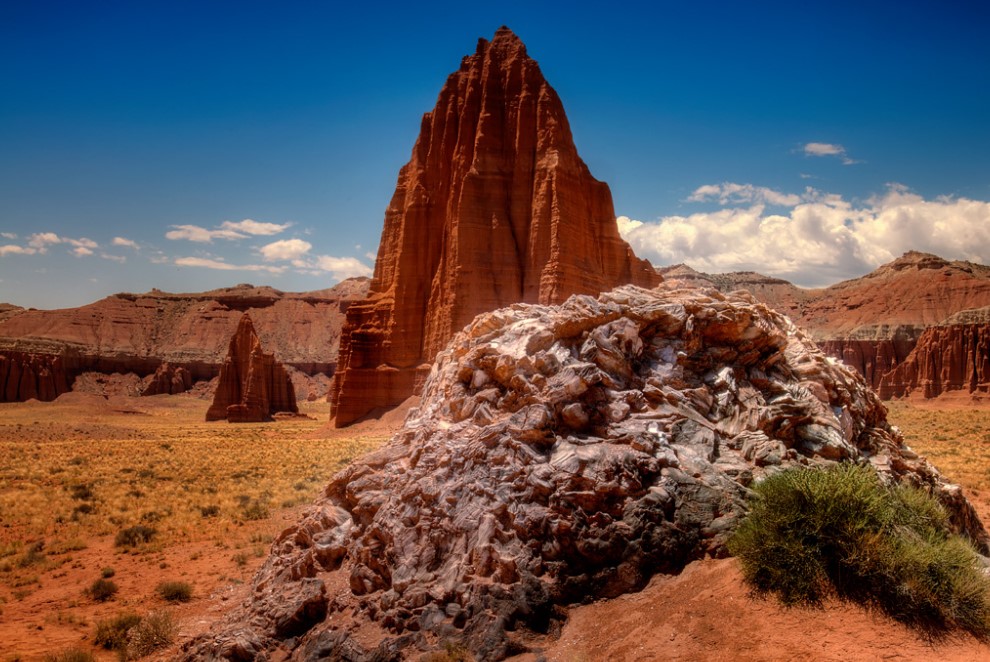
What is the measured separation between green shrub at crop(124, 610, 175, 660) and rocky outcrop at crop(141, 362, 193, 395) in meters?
83.9

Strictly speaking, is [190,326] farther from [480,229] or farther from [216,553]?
[216,553]

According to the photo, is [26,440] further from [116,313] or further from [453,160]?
[116,313]

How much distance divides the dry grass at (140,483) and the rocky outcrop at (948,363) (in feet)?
196

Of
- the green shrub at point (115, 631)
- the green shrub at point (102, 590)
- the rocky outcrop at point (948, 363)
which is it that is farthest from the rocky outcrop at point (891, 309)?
the green shrub at point (115, 631)

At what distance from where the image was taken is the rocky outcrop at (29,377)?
222ft

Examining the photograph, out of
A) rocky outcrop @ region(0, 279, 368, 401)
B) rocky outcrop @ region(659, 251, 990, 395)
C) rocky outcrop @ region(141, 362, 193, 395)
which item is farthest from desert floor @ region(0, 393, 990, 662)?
rocky outcrop @ region(0, 279, 368, 401)

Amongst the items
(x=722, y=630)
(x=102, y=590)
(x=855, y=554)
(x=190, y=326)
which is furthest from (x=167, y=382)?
(x=855, y=554)

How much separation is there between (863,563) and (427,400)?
25.2 feet

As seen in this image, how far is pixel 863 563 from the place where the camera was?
6.12 m

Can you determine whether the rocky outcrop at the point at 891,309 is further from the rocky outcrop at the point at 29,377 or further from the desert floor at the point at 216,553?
the rocky outcrop at the point at 29,377

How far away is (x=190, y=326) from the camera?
386 feet

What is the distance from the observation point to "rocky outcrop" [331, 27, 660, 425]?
40.4 m

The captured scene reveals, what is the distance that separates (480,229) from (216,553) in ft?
97.8

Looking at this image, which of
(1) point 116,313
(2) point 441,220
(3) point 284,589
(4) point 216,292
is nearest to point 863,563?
(3) point 284,589
